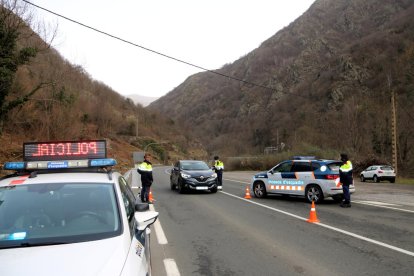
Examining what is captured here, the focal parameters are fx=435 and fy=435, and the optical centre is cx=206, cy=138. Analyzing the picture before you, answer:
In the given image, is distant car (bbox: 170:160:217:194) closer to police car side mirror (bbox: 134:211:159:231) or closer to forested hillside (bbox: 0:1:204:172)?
forested hillside (bbox: 0:1:204:172)

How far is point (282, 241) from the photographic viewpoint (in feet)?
28.1

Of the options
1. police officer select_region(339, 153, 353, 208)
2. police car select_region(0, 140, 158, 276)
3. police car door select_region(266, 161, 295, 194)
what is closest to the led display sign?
police car select_region(0, 140, 158, 276)

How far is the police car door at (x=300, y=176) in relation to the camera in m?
15.8

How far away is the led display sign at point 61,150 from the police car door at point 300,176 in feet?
34.0

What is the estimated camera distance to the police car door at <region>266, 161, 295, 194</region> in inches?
653

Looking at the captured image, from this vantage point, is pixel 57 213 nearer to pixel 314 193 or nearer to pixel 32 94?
pixel 314 193

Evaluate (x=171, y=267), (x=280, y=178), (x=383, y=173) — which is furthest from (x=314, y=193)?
(x=383, y=173)

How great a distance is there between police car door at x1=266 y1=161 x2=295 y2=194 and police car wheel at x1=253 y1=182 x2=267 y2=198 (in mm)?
272

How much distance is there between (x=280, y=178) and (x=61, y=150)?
1146cm

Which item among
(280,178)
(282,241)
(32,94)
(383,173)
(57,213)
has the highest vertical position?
(32,94)

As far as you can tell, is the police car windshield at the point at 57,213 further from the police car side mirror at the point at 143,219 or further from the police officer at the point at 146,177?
the police officer at the point at 146,177

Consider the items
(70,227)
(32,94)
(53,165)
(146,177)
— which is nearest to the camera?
(70,227)

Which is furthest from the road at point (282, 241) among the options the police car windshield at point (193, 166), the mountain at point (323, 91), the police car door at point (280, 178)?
the mountain at point (323, 91)

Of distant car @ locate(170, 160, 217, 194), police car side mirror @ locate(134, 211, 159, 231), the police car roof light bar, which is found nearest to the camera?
police car side mirror @ locate(134, 211, 159, 231)
